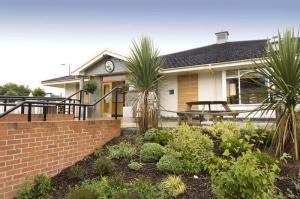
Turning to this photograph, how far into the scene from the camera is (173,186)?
4379 mm

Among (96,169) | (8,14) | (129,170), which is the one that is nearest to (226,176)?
(129,170)

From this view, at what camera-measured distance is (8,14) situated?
1202 cm

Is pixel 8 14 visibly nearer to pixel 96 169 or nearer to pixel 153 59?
pixel 153 59

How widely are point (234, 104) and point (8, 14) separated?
442 inches

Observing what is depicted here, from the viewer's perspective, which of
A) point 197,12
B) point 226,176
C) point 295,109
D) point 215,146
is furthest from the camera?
point 197,12

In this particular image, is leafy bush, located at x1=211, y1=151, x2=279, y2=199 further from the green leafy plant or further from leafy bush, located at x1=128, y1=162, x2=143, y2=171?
the green leafy plant

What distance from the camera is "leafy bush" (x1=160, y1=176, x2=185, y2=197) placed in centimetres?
428

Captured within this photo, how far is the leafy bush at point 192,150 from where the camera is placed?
514 cm

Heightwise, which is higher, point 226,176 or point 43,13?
point 43,13

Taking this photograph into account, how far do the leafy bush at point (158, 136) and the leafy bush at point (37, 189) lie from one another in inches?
101

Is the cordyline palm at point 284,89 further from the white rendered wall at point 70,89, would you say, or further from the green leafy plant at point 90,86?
the white rendered wall at point 70,89

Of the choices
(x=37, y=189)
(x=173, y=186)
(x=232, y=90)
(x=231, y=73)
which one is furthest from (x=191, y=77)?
(x=37, y=189)

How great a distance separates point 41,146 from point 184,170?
9.57 ft

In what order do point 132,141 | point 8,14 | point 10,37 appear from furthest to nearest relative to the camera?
point 10,37, point 8,14, point 132,141
